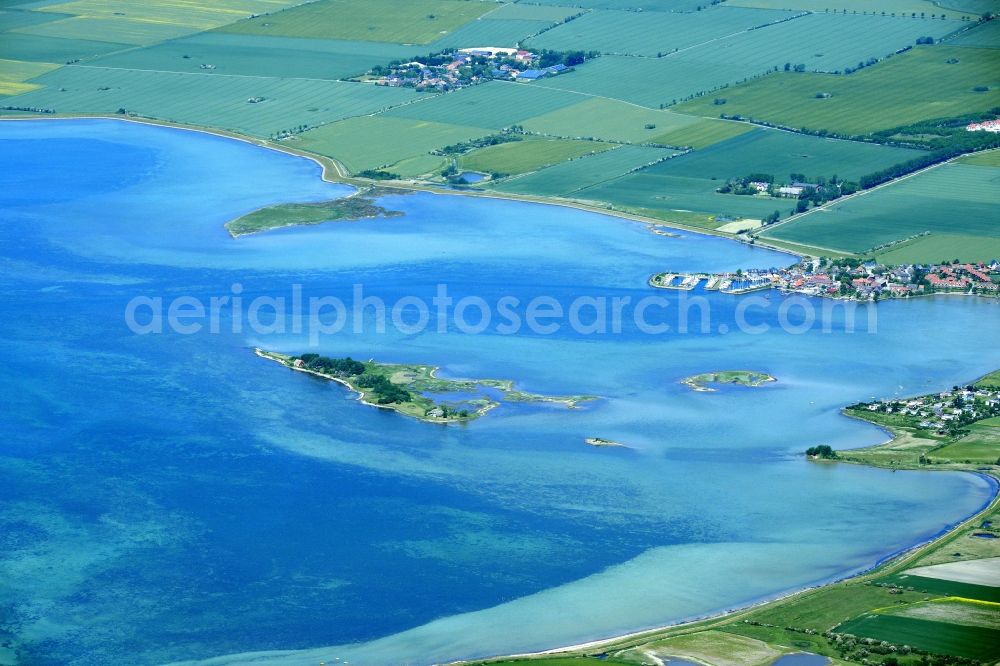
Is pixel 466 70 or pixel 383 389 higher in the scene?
pixel 466 70

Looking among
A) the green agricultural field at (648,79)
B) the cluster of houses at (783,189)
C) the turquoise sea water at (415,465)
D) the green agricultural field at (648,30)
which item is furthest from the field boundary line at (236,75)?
the cluster of houses at (783,189)

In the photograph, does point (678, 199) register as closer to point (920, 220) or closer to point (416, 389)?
point (920, 220)

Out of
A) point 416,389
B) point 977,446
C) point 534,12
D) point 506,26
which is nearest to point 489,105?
point 506,26

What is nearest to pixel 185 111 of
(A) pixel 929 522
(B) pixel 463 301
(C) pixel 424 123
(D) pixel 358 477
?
(C) pixel 424 123

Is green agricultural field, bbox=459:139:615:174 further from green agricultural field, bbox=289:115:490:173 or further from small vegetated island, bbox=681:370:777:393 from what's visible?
small vegetated island, bbox=681:370:777:393

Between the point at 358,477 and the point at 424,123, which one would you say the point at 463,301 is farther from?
the point at 424,123

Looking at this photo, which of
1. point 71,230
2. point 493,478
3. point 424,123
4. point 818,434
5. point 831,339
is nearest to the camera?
point 493,478

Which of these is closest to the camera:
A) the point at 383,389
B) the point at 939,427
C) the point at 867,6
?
the point at 939,427

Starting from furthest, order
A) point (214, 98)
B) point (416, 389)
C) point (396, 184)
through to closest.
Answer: point (214, 98) < point (396, 184) < point (416, 389)
